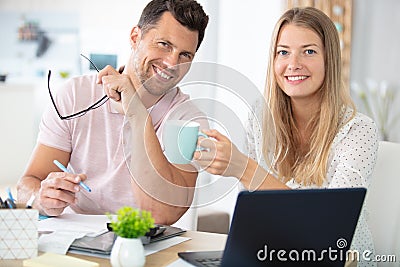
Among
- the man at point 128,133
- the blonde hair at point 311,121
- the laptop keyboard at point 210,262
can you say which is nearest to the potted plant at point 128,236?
the laptop keyboard at point 210,262

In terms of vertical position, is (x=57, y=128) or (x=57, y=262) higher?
(x=57, y=128)

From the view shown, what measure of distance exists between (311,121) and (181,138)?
70 cm

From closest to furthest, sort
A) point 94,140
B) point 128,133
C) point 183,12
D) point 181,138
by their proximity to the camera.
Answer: point 181,138 → point 128,133 → point 183,12 → point 94,140

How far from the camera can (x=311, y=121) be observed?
84.6 inches

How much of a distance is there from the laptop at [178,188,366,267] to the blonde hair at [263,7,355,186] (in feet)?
2.11

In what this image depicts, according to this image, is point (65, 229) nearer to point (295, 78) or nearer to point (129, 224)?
point (129, 224)

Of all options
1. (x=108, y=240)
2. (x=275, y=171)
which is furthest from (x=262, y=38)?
(x=108, y=240)

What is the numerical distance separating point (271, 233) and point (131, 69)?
3.23 feet

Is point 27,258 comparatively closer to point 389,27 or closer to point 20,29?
point 389,27

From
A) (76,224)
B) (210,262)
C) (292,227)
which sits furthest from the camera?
(76,224)

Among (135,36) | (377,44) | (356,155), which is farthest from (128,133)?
(377,44)

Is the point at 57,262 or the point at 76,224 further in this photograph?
the point at 76,224

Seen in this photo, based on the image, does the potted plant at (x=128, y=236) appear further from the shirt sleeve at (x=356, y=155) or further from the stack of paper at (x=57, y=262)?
the shirt sleeve at (x=356, y=155)

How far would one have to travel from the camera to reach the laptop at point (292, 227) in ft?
4.17
